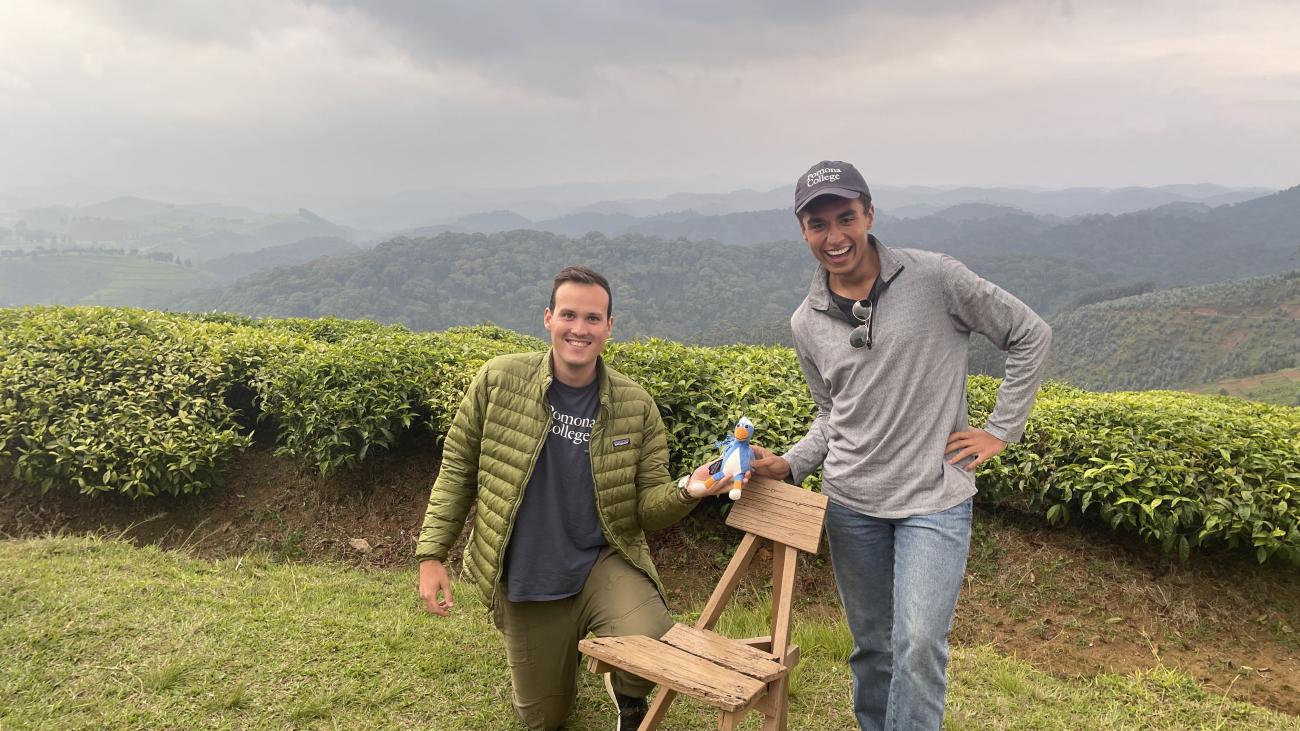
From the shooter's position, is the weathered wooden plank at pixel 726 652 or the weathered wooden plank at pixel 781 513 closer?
the weathered wooden plank at pixel 726 652

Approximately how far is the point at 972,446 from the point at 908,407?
28 centimetres

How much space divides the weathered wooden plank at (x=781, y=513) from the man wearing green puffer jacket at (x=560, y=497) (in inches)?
9.8

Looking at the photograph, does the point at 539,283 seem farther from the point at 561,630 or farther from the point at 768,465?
the point at 768,465

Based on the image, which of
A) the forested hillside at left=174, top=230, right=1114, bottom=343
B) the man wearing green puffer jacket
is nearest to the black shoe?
the man wearing green puffer jacket

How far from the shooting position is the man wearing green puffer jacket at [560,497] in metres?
3.08

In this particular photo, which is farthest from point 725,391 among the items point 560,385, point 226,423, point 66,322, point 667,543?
point 66,322

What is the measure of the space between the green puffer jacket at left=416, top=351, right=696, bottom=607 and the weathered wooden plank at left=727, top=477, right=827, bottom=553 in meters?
0.26

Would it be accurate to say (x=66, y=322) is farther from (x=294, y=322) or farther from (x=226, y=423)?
(x=294, y=322)

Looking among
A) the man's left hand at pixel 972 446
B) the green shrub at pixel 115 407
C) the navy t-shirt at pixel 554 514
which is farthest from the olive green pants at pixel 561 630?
the green shrub at pixel 115 407

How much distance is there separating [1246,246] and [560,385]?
843 feet

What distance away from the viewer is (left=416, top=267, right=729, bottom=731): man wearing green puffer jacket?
10.1ft

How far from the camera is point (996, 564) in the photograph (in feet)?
15.7

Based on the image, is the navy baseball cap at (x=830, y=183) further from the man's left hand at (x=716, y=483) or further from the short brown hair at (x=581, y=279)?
the man's left hand at (x=716, y=483)

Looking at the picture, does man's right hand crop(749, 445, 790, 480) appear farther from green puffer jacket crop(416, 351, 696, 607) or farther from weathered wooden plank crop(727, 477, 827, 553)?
green puffer jacket crop(416, 351, 696, 607)
